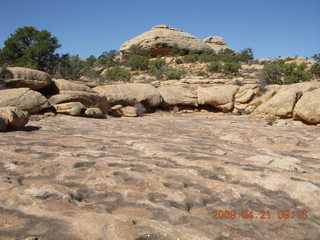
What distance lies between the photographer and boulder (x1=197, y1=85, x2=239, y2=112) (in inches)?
527

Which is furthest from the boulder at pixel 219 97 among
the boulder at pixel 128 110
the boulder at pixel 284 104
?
the boulder at pixel 128 110

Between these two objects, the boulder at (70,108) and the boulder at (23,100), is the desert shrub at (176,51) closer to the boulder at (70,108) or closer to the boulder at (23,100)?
the boulder at (70,108)

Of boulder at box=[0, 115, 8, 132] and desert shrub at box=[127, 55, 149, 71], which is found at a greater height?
desert shrub at box=[127, 55, 149, 71]

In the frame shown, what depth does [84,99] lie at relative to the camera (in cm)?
1038

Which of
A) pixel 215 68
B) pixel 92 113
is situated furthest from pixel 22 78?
pixel 215 68

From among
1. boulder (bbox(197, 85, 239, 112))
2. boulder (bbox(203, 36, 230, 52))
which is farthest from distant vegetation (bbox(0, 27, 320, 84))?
boulder (bbox(203, 36, 230, 52))

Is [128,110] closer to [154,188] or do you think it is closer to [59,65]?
[154,188]

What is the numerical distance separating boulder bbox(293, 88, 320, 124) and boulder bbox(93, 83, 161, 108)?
617cm

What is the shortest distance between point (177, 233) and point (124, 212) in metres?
0.55

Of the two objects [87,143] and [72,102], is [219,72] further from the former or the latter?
[87,143]

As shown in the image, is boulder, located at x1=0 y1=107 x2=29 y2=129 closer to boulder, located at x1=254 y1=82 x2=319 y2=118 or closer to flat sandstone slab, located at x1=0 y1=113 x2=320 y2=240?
flat sandstone slab, located at x1=0 y1=113 x2=320 y2=240

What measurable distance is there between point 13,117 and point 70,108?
150 inches

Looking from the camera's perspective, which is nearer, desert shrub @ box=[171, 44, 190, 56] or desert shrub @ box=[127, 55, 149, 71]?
desert shrub @ box=[127, 55, 149, 71]

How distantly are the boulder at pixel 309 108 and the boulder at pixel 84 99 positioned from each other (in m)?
7.25
